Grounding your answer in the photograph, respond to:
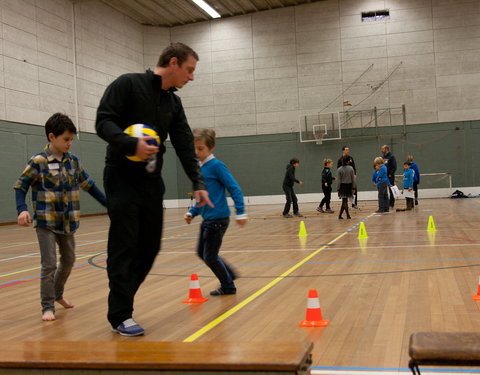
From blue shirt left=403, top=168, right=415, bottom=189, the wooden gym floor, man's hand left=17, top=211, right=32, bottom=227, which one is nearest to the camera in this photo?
the wooden gym floor

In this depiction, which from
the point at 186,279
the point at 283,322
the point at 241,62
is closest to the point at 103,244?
the point at 186,279

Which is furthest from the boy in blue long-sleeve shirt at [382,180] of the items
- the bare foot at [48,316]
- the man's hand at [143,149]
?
the man's hand at [143,149]

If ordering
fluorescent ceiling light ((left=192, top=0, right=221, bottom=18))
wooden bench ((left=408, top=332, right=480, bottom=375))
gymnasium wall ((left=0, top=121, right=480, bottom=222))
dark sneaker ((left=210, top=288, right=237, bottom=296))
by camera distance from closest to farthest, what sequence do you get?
wooden bench ((left=408, top=332, right=480, bottom=375)), dark sneaker ((left=210, top=288, right=237, bottom=296)), gymnasium wall ((left=0, top=121, right=480, bottom=222)), fluorescent ceiling light ((left=192, top=0, right=221, bottom=18))

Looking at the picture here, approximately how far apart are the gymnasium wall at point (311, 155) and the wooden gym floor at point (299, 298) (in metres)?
15.2

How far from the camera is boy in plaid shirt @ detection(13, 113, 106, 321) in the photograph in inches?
165

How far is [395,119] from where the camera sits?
24969 mm

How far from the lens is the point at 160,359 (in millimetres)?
2270

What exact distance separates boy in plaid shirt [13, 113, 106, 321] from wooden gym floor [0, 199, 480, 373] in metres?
0.47

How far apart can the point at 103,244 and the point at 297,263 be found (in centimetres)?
503

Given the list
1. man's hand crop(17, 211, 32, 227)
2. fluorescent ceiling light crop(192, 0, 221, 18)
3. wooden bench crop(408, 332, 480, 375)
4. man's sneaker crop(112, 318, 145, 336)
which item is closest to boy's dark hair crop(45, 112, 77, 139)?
man's hand crop(17, 211, 32, 227)

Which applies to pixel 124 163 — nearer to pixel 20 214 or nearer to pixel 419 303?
pixel 20 214

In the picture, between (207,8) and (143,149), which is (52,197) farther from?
(207,8)

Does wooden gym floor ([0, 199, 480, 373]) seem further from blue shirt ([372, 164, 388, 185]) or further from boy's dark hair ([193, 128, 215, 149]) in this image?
blue shirt ([372, 164, 388, 185])

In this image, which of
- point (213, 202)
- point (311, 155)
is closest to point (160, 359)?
point (213, 202)
